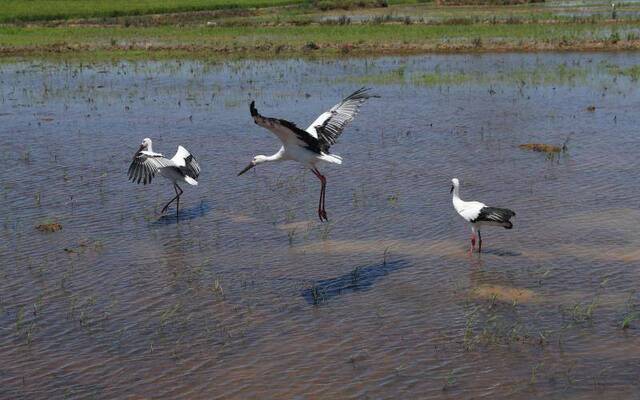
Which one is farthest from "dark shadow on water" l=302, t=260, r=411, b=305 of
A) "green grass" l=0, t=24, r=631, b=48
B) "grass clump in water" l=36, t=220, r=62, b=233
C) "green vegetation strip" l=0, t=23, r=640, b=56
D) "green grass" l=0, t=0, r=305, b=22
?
"green grass" l=0, t=0, r=305, b=22

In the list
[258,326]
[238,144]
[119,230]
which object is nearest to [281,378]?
[258,326]

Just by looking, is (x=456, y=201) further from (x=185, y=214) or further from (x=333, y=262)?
(x=185, y=214)

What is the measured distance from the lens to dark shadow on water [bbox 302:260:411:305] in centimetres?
987

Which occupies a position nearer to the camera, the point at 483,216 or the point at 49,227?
the point at 483,216

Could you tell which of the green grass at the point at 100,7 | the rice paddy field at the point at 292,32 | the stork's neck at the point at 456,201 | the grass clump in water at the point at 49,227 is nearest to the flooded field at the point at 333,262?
the grass clump in water at the point at 49,227

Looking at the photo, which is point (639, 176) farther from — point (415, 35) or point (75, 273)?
point (415, 35)

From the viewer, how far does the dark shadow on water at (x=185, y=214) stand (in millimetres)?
13188

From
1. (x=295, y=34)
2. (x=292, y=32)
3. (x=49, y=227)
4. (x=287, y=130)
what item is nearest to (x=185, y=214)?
(x=49, y=227)

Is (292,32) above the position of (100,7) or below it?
below

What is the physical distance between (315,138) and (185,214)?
2960 mm

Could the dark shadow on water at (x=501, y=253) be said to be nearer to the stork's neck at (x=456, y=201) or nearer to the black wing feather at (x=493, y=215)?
the black wing feather at (x=493, y=215)

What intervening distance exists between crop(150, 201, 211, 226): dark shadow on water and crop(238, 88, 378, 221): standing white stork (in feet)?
4.82

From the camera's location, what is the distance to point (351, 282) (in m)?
10.3

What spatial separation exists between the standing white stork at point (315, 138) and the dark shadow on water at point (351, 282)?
125cm
